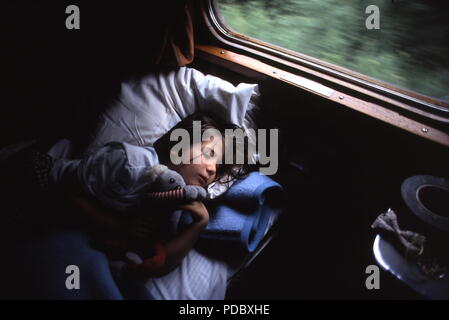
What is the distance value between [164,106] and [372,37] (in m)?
1.20

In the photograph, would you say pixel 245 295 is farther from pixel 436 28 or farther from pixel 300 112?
pixel 436 28

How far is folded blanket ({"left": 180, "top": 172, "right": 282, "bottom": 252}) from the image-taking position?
48.9 inches

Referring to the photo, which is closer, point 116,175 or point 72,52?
point 116,175

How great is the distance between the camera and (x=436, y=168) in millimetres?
1332

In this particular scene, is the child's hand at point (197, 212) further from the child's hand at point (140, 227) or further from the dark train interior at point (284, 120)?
the dark train interior at point (284, 120)

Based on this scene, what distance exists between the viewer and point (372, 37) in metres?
1.51

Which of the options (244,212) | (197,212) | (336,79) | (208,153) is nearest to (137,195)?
(197,212)

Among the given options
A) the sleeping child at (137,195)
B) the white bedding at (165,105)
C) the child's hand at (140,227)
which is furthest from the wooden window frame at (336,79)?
the child's hand at (140,227)

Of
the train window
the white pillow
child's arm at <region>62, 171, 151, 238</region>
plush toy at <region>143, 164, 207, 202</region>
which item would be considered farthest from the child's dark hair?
the train window

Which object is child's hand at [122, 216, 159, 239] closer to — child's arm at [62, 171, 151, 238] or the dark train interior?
child's arm at [62, 171, 151, 238]

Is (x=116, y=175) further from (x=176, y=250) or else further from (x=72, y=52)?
(x=72, y=52)

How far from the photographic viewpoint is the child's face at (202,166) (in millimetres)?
1297

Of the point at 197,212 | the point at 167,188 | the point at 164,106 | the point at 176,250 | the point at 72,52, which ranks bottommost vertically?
the point at 176,250

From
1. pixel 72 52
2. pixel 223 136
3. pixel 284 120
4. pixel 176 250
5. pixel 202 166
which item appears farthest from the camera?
pixel 284 120
